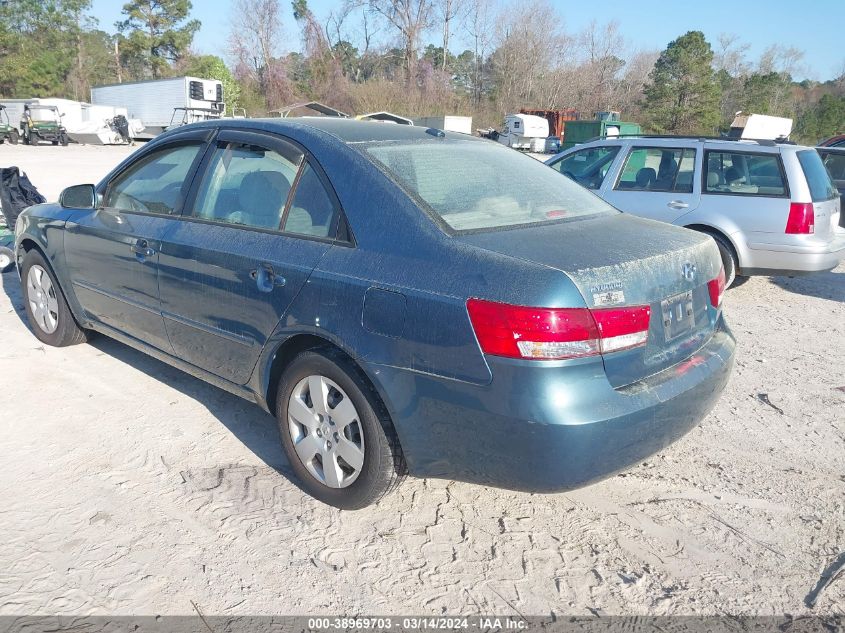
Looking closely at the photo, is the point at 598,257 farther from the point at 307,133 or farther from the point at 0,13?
the point at 0,13

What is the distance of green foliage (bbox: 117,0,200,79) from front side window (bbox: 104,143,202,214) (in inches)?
2745

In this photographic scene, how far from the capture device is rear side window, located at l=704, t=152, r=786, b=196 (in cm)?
659

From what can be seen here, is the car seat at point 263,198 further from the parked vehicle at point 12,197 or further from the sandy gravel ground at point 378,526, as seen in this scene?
the parked vehicle at point 12,197

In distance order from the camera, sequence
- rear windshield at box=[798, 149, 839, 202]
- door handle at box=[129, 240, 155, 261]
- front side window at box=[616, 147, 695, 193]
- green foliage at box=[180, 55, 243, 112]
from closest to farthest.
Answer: door handle at box=[129, 240, 155, 261]
rear windshield at box=[798, 149, 839, 202]
front side window at box=[616, 147, 695, 193]
green foliage at box=[180, 55, 243, 112]

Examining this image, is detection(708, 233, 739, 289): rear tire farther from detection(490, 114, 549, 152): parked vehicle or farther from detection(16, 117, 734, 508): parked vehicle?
detection(490, 114, 549, 152): parked vehicle

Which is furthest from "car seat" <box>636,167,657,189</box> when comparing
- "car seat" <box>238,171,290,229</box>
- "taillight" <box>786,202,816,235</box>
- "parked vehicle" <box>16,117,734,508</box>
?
"car seat" <box>238,171,290,229</box>

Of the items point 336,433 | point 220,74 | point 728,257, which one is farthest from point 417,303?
point 220,74

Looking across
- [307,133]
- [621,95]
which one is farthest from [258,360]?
[621,95]

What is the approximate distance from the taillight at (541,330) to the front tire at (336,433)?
0.61 meters

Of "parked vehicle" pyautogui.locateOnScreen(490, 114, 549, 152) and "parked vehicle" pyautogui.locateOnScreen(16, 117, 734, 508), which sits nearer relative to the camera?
"parked vehicle" pyautogui.locateOnScreen(16, 117, 734, 508)

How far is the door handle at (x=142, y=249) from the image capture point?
3.69 m

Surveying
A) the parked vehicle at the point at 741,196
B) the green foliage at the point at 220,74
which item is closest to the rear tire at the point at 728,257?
the parked vehicle at the point at 741,196

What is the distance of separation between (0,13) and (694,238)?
7376 cm

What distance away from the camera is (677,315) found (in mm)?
2734
